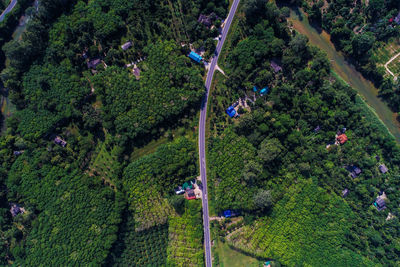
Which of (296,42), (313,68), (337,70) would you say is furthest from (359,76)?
(296,42)

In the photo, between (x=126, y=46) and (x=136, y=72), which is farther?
(x=136, y=72)

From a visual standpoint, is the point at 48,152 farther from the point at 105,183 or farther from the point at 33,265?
the point at 33,265

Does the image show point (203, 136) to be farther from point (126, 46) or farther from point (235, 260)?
point (235, 260)

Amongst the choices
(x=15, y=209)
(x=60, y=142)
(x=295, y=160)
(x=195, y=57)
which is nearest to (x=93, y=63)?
(x=60, y=142)

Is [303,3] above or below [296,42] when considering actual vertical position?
above

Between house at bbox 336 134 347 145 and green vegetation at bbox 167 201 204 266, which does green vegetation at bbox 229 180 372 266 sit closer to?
house at bbox 336 134 347 145

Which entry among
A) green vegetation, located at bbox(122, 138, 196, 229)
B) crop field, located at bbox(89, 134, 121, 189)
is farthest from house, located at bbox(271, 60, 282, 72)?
crop field, located at bbox(89, 134, 121, 189)

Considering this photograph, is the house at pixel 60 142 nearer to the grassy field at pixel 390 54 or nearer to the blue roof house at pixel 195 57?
the blue roof house at pixel 195 57
